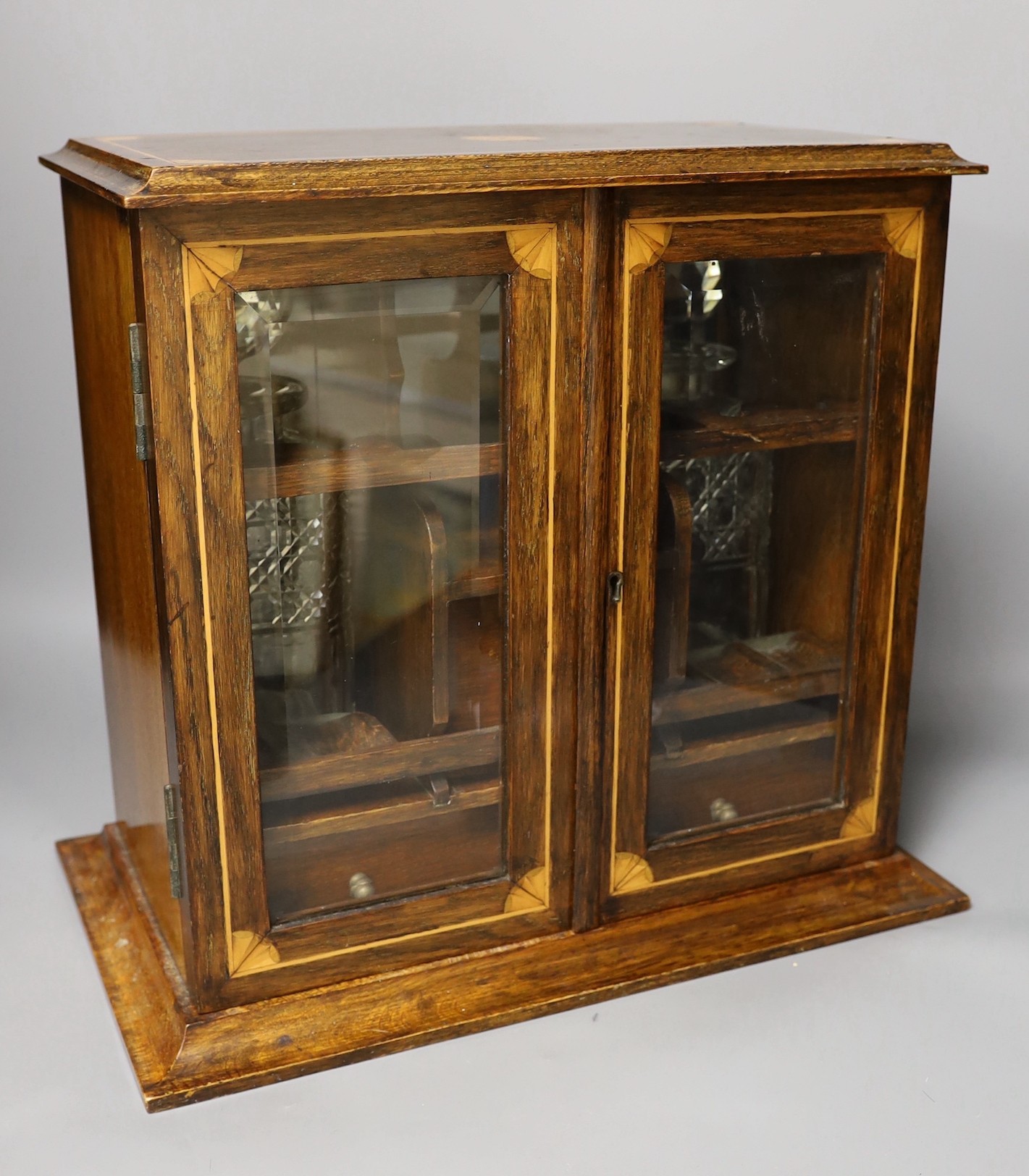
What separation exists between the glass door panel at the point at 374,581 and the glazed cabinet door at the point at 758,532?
6.5 inches

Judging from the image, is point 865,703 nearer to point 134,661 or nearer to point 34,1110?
point 134,661

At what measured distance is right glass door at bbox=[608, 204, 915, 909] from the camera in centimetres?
196

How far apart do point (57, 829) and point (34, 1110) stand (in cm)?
65

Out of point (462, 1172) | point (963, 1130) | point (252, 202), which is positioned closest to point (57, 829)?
point (462, 1172)

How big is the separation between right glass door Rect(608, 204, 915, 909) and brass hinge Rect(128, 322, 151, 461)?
1.75ft

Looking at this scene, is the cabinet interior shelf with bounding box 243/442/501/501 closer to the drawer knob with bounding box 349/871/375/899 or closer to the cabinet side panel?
the cabinet side panel

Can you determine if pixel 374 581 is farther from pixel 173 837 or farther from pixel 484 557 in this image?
pixel 173 837

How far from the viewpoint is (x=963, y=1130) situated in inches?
71.6

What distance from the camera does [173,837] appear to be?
6.16 feet

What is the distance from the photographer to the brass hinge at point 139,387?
1.69 m

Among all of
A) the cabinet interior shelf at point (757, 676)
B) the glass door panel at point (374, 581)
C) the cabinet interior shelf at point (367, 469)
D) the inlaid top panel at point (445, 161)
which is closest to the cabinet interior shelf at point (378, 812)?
the glass door panel at point (374, 581)

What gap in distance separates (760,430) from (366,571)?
51cm

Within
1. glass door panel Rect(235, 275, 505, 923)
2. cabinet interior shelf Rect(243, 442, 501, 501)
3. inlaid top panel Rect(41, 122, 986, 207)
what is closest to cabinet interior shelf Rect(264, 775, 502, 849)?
glass door panel Rect(235, 275, 505, 923)

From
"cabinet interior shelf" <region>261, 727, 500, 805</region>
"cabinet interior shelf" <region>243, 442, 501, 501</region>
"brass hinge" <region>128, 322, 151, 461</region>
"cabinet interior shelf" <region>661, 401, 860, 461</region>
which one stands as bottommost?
"cabinet interior shelf" <region>261, 727, 500, 805</region>
